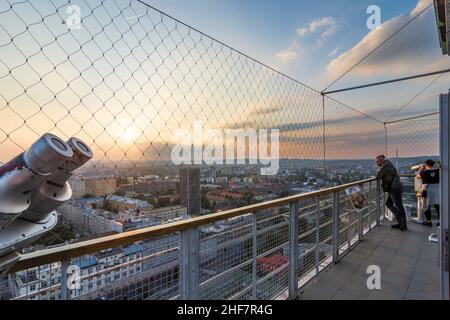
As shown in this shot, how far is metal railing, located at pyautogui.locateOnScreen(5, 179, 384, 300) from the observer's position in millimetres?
986

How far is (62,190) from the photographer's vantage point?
0.78 m

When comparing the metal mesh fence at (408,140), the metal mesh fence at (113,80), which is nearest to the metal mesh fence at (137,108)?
the metal mesh fence at (113,80)

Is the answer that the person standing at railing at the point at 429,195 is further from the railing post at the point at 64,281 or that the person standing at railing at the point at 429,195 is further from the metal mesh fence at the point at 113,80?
the railing post at the point at 64,281

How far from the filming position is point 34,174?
25.4 inches

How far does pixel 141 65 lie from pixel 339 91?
12.4ft

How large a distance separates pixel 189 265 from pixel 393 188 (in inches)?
189

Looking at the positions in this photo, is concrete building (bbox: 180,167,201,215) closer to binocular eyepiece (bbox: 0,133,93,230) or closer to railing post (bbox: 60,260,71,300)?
railing post (bbox: 60,260,71,300)

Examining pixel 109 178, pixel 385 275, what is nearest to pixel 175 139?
pixel 109 178

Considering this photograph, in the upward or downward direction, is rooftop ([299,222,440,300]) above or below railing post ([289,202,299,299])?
below

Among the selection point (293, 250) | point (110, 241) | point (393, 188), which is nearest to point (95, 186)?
point (110, 241)

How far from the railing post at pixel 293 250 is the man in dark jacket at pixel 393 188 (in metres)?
3.46

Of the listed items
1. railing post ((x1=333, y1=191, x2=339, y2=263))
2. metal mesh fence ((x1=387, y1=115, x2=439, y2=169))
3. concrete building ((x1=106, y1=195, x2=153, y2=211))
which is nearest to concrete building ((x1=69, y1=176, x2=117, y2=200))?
concrete building ((x1=106, y1=195, x2=153, y2=211))

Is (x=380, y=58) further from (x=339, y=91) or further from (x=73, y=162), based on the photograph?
(x=73, y=162)

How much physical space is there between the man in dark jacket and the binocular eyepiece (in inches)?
218
